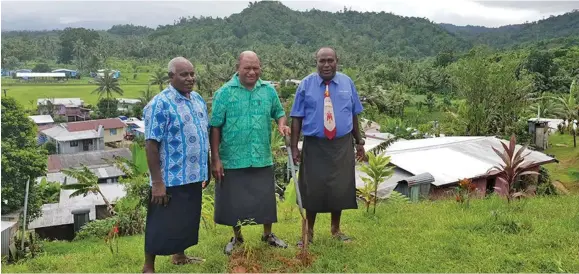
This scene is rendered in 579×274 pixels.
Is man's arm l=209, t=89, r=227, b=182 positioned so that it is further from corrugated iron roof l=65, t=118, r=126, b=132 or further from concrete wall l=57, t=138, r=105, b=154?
corrugated iron roof l=65, t=118, r=126, b=132

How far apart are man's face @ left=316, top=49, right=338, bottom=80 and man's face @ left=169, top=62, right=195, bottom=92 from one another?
3.53ft

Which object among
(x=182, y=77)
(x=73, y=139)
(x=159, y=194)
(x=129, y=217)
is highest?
(x=182, y=77)

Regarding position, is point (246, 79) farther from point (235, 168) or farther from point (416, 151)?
point (416, 151)

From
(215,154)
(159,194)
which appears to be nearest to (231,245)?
(215,154)

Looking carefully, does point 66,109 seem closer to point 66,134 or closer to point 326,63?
point 66,134

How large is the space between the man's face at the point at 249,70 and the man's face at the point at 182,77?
414 millimetres

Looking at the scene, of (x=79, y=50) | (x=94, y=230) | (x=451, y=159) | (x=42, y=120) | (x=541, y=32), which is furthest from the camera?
(x=541, y=32)

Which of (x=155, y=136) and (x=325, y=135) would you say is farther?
(x=325, y=135)

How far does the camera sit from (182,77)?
135 inches

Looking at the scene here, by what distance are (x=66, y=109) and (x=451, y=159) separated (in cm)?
3863

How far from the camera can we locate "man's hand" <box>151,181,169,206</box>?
3373mm

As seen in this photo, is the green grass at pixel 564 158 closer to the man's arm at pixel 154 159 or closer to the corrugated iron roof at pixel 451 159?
the corrugated iron roof at pixel 451 159

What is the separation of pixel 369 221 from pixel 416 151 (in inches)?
282

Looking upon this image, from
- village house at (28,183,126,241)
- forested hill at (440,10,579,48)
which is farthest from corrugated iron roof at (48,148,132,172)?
forested hill at (440,10,579,48)
